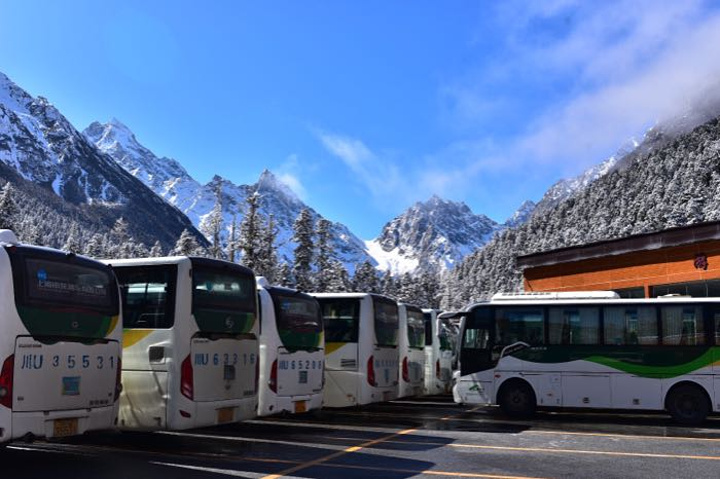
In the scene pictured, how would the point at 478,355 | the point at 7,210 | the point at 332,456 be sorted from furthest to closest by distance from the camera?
the point at 7,210, the point at 478,355, the point at 332,456

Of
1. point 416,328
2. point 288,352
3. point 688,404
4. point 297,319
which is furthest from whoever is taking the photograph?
point 416,328

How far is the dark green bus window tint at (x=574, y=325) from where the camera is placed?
1564 cm

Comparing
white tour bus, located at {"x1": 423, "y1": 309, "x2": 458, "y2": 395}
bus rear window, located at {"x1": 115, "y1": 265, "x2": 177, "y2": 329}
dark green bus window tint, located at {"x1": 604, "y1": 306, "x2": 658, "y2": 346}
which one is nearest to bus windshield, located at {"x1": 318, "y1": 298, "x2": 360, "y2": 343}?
dark green bus window tint, located at {"x1": 604, "y1": 306, "x2": 658, "y2": 346}

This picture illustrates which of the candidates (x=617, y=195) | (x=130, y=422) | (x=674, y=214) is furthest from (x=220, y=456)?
(x=617, y=195)

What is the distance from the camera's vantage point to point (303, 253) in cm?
6800

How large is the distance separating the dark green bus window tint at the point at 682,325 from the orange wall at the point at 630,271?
38.1ft

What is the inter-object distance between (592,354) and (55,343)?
38.5ft

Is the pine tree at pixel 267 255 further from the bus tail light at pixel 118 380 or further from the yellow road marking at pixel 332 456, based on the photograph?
the bus tail light at pixel 118 380

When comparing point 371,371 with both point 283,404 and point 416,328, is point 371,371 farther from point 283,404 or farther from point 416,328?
point 416,328

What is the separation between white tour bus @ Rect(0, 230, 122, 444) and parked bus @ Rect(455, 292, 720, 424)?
9.49 meters

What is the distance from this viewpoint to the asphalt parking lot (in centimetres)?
859

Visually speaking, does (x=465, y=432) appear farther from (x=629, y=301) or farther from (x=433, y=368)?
(x=433, y=368)

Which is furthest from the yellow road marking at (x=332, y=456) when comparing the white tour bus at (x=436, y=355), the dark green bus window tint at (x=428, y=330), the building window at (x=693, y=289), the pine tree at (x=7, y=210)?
the pine tree at (x=7, y=210)

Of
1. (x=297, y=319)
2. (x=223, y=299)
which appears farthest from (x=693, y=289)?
(x=223, y=299)
